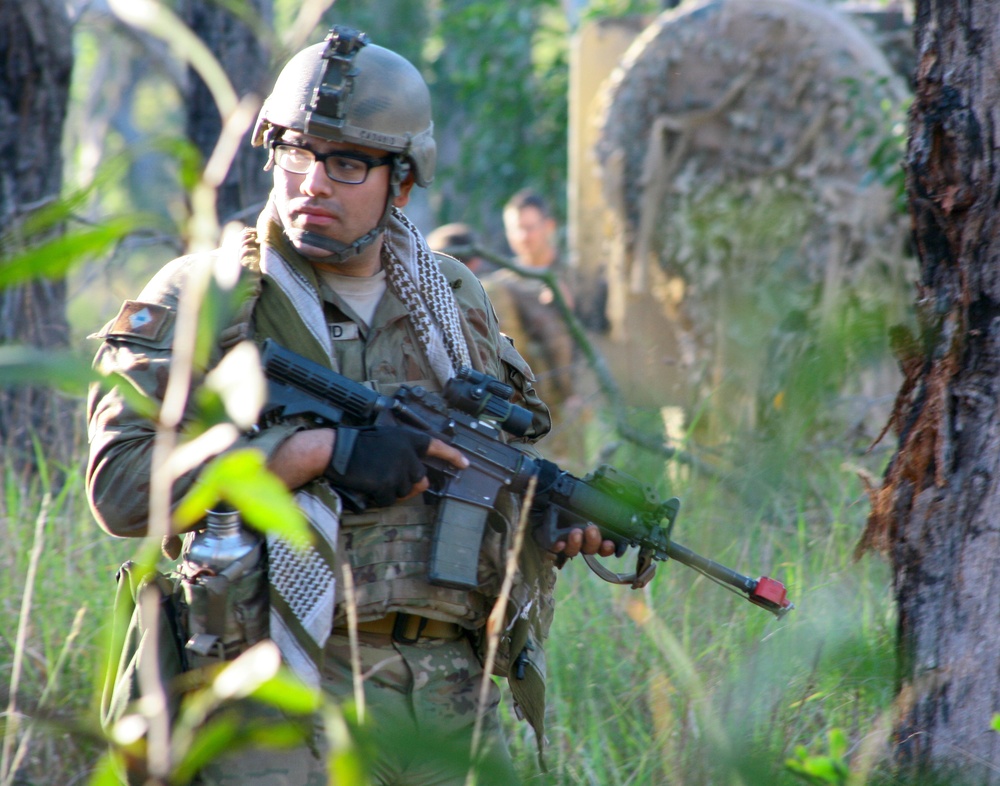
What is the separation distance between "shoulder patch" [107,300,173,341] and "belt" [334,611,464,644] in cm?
65

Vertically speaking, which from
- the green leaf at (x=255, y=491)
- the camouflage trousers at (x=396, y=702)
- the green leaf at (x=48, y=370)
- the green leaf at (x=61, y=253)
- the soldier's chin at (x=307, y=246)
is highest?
the green leaf at (x=61, y=253)

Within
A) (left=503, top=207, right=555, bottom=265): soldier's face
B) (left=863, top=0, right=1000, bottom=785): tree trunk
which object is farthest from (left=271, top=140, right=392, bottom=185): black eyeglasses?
(left=503, top=207, right=555, bottom=265): soldier's face

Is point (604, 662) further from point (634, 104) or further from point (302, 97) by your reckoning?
point (634, 104)

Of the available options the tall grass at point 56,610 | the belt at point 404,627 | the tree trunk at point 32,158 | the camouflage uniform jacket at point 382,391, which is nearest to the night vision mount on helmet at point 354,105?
the camouflage uniform jacket at point 382,391

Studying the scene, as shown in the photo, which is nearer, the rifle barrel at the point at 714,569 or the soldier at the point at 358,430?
the soldier at the point at 358,430

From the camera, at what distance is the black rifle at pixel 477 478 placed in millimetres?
2104

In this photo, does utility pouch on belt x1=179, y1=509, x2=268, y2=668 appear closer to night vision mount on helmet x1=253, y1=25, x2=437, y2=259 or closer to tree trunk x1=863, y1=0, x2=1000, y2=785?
night vision mount on helmet x1=253, y1=25, x2=437, y2=259

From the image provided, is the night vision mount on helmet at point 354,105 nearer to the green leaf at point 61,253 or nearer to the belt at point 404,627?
the belt at point 404,627

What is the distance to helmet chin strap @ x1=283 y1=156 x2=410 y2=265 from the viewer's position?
218 cm

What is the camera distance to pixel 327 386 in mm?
2111

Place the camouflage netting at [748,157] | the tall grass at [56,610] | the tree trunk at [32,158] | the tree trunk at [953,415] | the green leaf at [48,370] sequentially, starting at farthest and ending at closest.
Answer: the camouflage netting at [748,157]
the tree trunk at [32,158]
the tall grass at [56,610]
the tree trunk at [953,415]
the green leaf at [48,370]

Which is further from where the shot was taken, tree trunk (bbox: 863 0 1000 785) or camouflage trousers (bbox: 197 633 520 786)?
tree trunk (bbox: 863 0 1000 785)

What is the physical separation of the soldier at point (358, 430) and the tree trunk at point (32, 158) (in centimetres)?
231

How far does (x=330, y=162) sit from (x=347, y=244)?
0.16 metres
